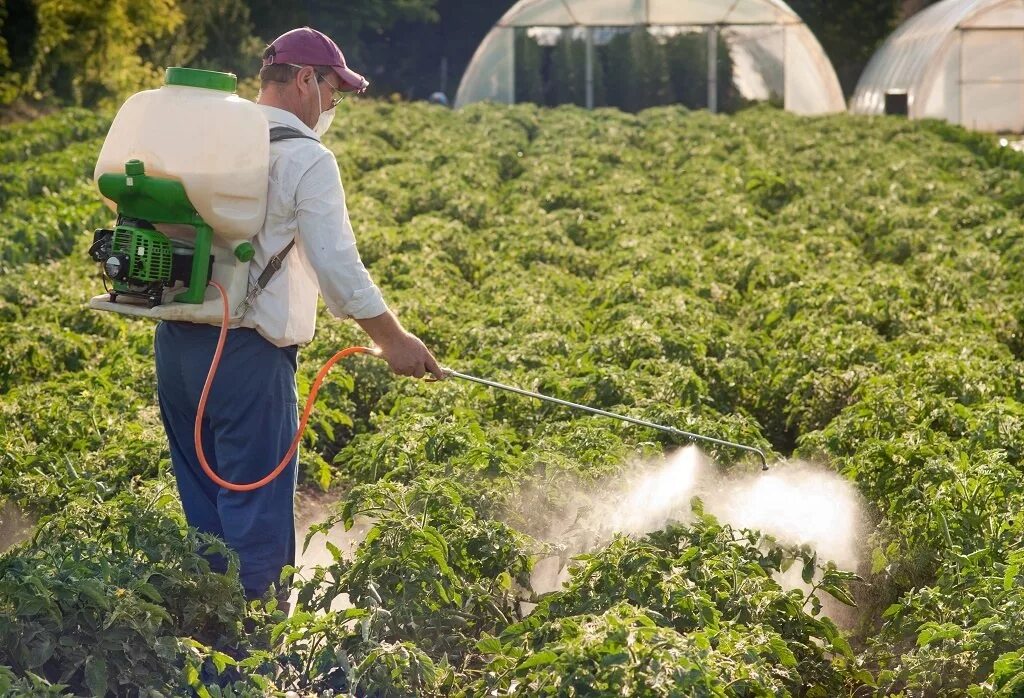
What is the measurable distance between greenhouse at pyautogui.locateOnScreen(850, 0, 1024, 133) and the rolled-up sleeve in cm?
2176

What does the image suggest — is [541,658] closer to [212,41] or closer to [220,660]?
[220,660]

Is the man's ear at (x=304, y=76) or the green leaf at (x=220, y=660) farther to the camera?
the man's ear at (x=304, y=76)

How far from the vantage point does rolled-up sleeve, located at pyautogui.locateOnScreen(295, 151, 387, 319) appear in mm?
3934

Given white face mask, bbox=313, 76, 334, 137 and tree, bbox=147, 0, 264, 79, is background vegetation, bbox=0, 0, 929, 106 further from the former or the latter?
white face mask, bbox=313, 76, 334, 137

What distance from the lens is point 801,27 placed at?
2567 cm

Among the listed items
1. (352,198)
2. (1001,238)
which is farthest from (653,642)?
(352,198)

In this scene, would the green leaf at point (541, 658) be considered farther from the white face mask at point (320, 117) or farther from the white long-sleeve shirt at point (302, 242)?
the white face mask at point (320, 117)

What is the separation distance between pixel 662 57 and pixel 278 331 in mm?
21734

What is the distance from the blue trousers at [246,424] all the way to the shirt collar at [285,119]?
60 cm

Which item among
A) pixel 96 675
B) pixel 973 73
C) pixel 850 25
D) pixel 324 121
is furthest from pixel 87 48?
pixel 96 675

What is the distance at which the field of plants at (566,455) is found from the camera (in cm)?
343

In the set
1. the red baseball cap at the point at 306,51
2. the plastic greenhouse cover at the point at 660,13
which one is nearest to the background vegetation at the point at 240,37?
the plastic greenhouse cover at the point at 660,13

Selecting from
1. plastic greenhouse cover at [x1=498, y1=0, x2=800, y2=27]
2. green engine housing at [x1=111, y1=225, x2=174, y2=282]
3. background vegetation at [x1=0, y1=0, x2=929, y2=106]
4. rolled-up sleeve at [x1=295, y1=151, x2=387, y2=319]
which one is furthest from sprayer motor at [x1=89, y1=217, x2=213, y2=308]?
plastic greenhouse cover at [x1=498, y1=0, x2=800, y2=27]

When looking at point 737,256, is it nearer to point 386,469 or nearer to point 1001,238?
point 1001,238
